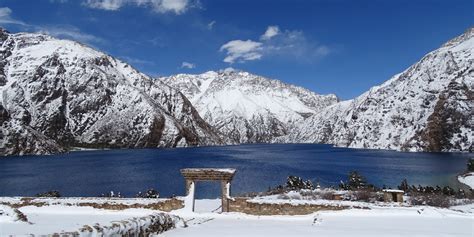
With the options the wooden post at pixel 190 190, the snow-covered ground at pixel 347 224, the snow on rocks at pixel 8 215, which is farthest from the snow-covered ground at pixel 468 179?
the snow on rocks at pixel 8 215

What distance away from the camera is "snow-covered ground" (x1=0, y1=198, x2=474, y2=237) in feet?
41.3

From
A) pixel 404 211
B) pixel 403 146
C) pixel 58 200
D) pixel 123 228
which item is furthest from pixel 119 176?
pixel 403 146

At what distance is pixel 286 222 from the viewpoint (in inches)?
685

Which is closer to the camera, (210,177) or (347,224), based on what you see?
(347,224)

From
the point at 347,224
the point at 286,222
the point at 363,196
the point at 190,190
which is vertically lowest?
the point at 363,196

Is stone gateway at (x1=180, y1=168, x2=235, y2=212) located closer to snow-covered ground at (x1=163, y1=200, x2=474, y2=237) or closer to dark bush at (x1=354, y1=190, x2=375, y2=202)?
snow-covered ground at (x1=163, y1=200, x2=474, y2=237)

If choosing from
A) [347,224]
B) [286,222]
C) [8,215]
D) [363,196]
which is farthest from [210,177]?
[363,196]

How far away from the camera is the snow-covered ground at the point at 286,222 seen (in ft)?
41.3

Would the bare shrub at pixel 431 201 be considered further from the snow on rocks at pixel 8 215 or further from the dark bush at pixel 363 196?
the snow on rocks at pixel 8 215

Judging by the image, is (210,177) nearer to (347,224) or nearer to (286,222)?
(286,222)

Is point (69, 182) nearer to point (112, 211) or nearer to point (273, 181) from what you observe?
point (273, 181)

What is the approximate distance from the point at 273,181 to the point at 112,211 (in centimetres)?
6037

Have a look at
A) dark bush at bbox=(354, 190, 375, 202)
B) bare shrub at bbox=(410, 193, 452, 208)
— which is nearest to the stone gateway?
dark bush at bbox=(354, 190, 375, 202)

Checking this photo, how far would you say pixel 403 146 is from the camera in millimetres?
193000
